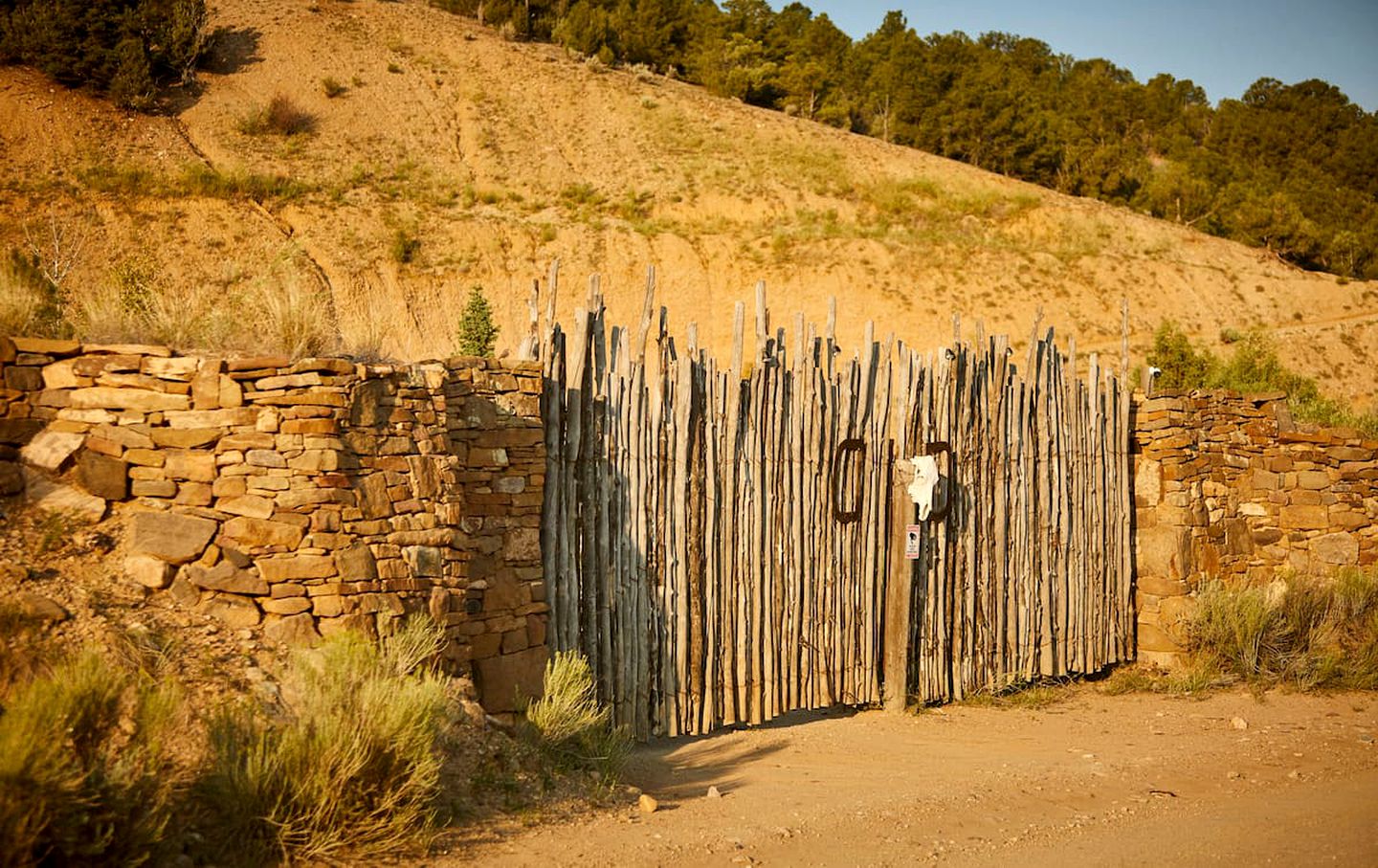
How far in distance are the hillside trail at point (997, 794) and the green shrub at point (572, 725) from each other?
26cm

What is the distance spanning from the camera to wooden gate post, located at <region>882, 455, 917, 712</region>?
7547 mm

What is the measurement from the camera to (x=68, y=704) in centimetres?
346

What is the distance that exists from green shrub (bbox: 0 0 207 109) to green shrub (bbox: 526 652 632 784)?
2599 centimetres

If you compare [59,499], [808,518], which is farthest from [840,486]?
[59,499]

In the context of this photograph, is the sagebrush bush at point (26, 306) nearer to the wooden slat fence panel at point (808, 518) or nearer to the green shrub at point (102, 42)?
the wooden slat fence panel at point (808, 518)

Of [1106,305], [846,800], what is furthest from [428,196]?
[846,800]

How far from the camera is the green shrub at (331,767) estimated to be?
373 cm

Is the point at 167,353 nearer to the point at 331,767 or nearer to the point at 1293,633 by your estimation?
the point at 331,767

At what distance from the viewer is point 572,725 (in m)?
5.43

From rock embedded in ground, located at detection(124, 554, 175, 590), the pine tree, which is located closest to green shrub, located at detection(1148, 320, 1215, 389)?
the pine tree

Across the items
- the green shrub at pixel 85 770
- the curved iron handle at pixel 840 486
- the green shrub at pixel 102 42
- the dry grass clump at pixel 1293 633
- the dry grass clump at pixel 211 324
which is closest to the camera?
the green shrub at pixel 85 770

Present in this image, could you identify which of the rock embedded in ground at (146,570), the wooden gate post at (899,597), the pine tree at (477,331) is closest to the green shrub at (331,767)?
the rock embedded in ground at (146,570)

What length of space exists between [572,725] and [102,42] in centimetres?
2755

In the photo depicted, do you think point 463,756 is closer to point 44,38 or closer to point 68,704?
point 68,704
